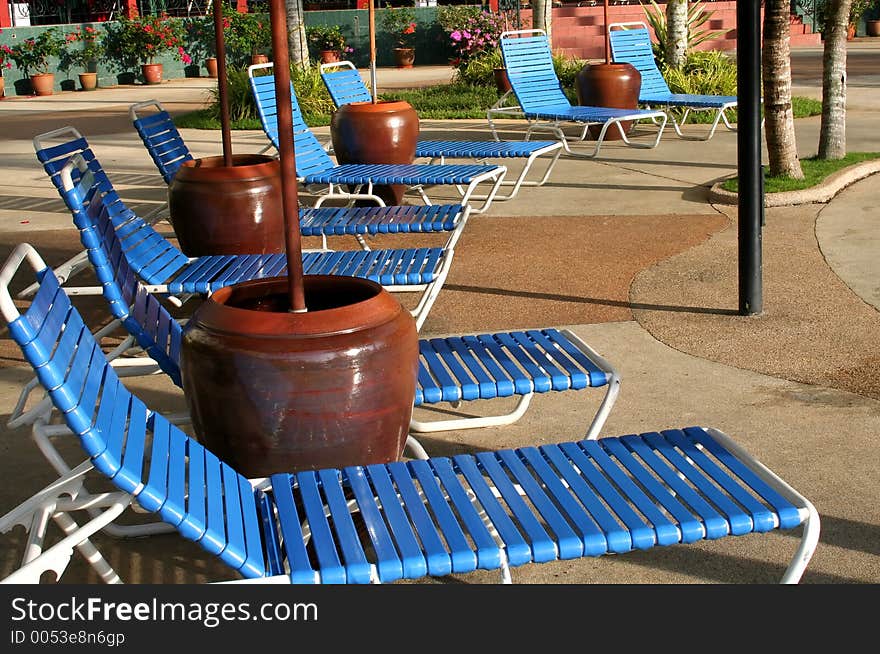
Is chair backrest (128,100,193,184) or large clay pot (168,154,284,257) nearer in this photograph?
large clay pot (168,154,284,257)

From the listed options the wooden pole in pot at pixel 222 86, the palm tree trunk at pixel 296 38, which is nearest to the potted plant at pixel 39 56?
the palm tree trunk at pixel 296 38

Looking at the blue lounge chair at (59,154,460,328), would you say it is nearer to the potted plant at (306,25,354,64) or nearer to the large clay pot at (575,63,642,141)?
the large clay pot at (575,63,642,141)

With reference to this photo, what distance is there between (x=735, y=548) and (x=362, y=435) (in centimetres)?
117

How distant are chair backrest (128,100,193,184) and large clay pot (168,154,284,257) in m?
0.85

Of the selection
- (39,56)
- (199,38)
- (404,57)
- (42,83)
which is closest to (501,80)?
(404,57)

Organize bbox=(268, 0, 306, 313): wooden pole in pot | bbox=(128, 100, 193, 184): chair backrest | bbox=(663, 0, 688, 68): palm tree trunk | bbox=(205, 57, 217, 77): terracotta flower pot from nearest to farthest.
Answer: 1. bbox=(268, 0, 306, 313): wooden pole in pot
2. bbox=(128, 100, 193, 184): chair backrest
3. bbox=(663, 0, 688, 68): palm tree trunk
4. bbox=(205, 57, 217, 77): terracotta flower pot

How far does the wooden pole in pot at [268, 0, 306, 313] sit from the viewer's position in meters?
3.03

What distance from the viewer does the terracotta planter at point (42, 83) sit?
22.3 meters

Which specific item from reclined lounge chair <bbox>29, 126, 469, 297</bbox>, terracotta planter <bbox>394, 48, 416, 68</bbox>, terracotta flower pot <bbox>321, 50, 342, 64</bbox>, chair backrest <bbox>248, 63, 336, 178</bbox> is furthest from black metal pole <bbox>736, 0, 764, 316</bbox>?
terracotta planter <bbox>394, 48, 416, 68</bbox>

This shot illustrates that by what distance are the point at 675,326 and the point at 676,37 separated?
9.59 m

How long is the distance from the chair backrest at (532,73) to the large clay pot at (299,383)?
8.13 m

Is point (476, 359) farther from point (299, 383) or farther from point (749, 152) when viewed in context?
point (749, 152)

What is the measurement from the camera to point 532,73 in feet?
36.3

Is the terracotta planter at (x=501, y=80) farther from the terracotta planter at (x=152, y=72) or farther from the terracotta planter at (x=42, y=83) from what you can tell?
the terracotta planter at (x=42, y=83)
